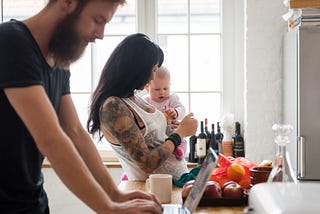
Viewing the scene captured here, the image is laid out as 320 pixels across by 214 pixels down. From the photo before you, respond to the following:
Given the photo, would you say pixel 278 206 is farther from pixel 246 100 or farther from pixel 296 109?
pixel 246 100

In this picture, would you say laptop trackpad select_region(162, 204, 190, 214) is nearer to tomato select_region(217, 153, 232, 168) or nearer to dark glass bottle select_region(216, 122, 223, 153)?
tomato select_region(217, 153, 232, 168)

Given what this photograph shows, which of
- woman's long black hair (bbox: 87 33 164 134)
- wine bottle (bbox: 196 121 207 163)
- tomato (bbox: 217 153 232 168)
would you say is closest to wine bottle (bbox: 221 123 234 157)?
wine bottle (bbox: 196 121 207 163)

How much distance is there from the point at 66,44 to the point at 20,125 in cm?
24

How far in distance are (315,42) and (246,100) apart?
0.68 m

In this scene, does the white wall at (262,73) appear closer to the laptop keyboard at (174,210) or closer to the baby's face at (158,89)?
the baby's face at (158,89)

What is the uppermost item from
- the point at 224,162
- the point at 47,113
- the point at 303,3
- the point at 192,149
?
the point at 303,3

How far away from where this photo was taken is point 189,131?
2.07 meters

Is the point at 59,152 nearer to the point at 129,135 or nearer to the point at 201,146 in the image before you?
the point at 129,135

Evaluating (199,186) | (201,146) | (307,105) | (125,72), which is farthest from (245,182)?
(201,146)

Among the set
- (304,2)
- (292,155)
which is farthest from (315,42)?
(292,155)

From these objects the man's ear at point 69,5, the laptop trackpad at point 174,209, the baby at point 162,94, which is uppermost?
the man's ear at point 69,5

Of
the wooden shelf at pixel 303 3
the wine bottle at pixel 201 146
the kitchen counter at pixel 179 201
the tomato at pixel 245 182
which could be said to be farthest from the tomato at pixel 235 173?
the wine bottle at pixel 201 146

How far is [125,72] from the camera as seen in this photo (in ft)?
6.51

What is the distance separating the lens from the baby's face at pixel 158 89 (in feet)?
9.92
